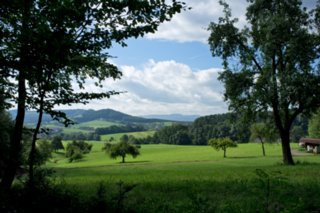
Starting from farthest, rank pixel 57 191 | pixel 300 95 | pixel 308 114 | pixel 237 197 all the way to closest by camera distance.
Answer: pixel 308 114
pixel 300 95
pixel 237 197
pixel 57 191

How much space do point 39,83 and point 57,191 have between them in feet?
9.05

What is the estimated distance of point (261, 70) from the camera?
33969 millimetres

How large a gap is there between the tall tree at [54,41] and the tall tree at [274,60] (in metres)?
23.5

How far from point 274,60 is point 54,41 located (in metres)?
29.2

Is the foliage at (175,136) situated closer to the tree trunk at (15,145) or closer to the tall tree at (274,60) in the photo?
the tall tree at (274,60)

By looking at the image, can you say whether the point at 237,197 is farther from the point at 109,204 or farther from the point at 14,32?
the point at 14,32

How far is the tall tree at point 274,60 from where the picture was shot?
3059 centimetres

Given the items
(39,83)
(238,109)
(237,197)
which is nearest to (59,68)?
(39,83)

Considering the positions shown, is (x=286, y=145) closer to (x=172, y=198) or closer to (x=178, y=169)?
(x=178, y=169)

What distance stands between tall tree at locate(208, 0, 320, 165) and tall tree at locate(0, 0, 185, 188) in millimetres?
23525

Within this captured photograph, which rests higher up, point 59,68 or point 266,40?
point 266,40

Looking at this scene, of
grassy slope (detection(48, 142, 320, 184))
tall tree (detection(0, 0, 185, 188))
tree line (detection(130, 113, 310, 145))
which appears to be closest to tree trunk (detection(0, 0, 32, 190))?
tall tree (detection(0, 0, 185, 188))

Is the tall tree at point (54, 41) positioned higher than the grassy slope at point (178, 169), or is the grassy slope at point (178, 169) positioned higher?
the tall tree at point (54, 41)

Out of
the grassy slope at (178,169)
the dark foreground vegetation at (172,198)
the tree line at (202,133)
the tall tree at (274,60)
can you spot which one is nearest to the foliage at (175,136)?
the tree line at (202,133)
